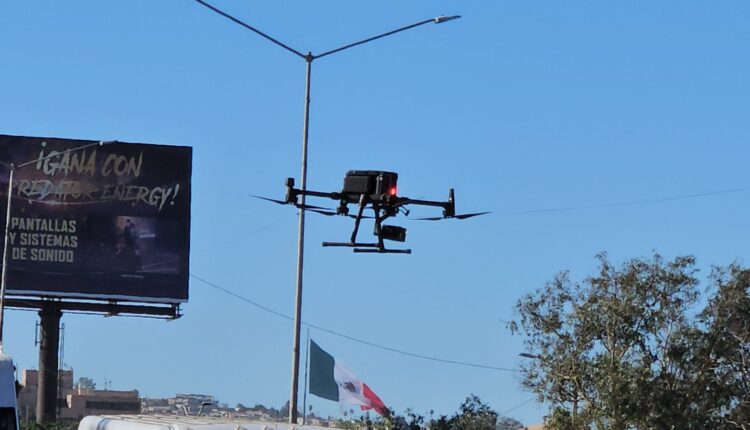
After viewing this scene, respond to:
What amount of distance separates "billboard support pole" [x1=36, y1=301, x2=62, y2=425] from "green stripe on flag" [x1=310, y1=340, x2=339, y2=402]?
54.2 ft

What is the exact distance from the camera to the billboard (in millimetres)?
61031

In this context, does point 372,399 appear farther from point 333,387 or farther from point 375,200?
point 375,200

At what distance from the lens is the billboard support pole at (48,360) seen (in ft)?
203

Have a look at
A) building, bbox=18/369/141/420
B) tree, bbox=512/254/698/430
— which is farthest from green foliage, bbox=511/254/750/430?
building, bbox=18/369/141/420

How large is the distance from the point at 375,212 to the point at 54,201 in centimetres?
4211

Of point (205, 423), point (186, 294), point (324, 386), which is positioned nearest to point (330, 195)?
point (205, 423)

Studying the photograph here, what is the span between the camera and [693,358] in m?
49.1

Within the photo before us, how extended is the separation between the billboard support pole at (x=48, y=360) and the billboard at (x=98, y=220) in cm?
144

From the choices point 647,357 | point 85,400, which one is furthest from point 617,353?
point 85,400

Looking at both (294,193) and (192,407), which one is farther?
(192,407)

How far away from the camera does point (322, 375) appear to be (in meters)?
48.4

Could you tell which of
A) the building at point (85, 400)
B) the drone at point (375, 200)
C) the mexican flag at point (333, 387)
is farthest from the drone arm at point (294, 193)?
the building at point (85, 400)

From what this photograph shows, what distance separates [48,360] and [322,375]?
65.3ft

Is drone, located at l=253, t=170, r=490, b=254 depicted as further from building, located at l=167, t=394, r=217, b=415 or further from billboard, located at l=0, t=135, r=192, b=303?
billboard, located at l=0, t=135, r=192, b=303
